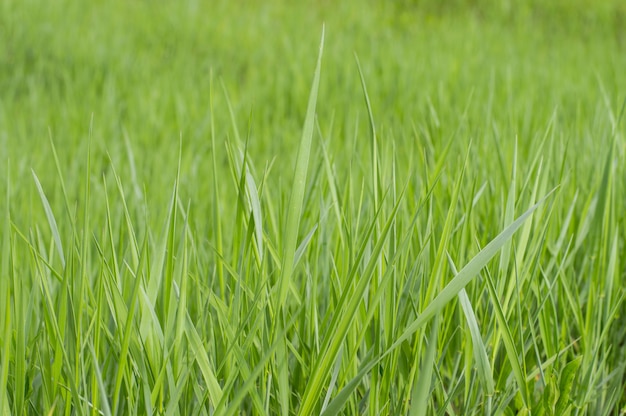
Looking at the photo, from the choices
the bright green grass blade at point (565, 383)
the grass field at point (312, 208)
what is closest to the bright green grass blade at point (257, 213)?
the grass field at point (312, 208)

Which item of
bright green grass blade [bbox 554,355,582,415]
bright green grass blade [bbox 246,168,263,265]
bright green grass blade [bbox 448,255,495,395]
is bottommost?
bright green grass blade [bbox 554,355,582,415]

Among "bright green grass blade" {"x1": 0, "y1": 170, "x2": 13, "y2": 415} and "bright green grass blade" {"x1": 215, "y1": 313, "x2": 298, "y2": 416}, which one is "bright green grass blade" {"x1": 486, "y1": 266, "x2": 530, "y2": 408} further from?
"bright green grass blade" {"x1": 0, "y1": 170, "x2": 13, "y2": 415}

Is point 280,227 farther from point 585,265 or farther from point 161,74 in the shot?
point 161,74

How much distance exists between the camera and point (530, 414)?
0.70 m

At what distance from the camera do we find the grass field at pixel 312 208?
1.94 ft

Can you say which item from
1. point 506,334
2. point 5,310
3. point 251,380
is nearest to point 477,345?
point 506,334

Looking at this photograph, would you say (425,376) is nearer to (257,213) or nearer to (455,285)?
(455,285)

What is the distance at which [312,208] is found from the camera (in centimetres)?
105

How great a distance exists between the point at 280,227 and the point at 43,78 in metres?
2.43

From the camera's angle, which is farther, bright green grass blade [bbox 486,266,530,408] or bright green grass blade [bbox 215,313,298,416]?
bright green grass blade [bbox 486,266,530,408]

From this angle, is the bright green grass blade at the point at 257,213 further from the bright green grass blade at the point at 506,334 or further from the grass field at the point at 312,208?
the bright green grass blade at the point at 506,334

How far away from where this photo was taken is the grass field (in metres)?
0.59

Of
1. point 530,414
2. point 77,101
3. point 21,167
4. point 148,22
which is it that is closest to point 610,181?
point 530,414

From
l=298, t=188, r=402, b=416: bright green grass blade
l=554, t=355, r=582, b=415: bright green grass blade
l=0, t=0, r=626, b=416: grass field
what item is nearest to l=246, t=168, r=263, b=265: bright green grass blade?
l=0, t=0, r=626, b=416: grass field
